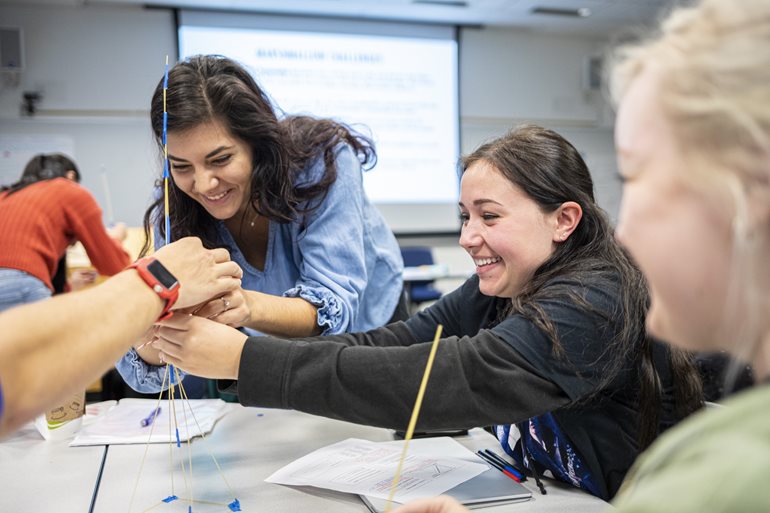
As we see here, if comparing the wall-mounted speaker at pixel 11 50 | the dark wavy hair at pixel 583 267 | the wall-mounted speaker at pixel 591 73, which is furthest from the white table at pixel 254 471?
the wall-mounted speaker at pixel 591 73

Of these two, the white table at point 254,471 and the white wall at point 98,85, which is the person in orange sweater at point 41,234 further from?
the white wall at point 98,85

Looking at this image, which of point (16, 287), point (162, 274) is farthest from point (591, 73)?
point (162, 274)

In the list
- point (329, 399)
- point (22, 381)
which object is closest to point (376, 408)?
point (329, 399)

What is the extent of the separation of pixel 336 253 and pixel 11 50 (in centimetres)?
449

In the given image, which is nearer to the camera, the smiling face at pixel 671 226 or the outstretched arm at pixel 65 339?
the smiling face at pixel 671 226

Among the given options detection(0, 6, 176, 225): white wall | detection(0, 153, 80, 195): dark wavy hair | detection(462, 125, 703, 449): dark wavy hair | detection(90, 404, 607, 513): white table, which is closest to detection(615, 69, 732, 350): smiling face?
detection(462, 125, 703, 449): dark wavy hair

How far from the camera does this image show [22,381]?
2.18 feet

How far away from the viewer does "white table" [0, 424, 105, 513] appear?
1.08 metres

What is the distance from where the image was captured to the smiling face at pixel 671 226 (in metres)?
0.54

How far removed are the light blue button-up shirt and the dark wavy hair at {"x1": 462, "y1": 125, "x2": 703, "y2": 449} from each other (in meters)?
0.34

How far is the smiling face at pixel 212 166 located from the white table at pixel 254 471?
1.67 ft

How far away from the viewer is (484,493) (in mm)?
1072

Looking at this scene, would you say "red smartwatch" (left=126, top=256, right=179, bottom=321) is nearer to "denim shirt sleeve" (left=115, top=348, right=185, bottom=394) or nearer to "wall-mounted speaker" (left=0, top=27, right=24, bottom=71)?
"denim shirt sleeve" (left=115, top=348, right=185, bottom=394)

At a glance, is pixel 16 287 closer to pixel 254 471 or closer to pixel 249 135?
pixel 249 135
